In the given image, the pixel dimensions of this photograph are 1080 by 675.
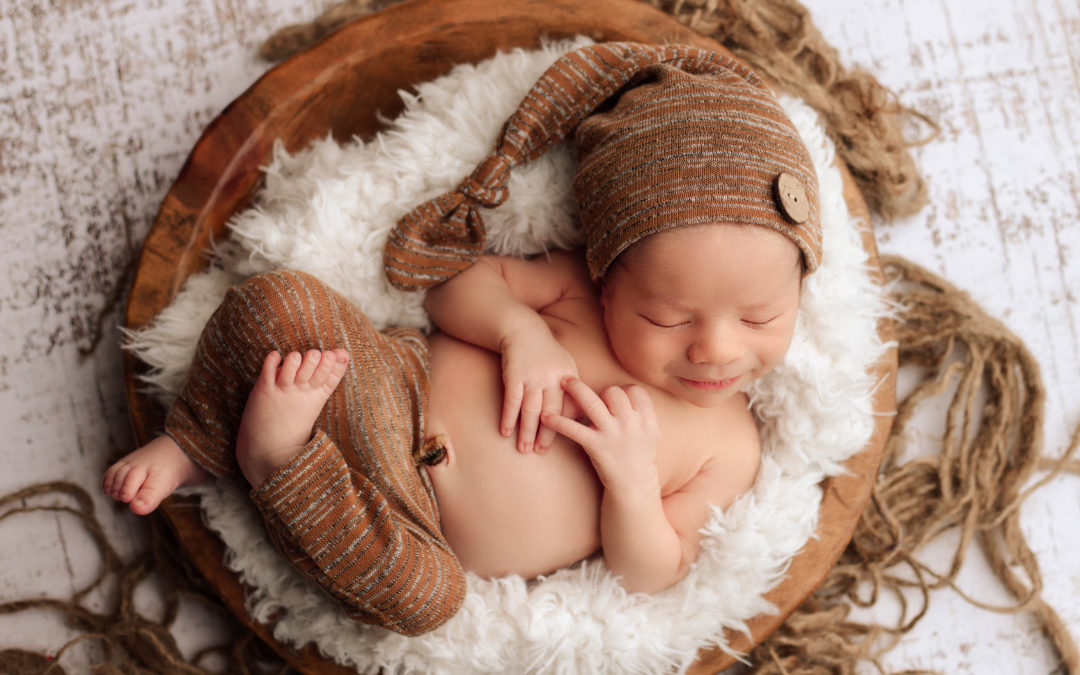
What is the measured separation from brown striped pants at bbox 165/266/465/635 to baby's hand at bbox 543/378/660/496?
0.67 feet

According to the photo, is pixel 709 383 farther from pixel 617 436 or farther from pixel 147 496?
pixel 147 496

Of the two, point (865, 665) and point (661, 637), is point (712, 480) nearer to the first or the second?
point (661, 637)

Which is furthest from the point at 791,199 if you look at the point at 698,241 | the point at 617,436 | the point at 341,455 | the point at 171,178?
the point at 171,178

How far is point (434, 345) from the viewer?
1.20m

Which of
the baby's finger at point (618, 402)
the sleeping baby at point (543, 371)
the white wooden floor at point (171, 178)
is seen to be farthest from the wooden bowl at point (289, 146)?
the baby's finger at point (618, 402)

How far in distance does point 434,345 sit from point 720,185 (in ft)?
1.56

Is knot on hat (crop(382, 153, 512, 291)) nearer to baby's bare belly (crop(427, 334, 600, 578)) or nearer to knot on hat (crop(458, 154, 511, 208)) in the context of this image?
knot on hat (crop(458, 154, 511, 208))

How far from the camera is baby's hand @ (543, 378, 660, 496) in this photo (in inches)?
41.0

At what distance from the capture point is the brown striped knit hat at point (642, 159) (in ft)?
3.11

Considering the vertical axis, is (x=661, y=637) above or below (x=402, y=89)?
below

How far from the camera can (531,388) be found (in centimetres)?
106

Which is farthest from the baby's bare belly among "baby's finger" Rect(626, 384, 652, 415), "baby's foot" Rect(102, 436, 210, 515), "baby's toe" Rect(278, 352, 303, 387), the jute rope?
the jute rope

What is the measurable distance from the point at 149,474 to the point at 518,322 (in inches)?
19.5

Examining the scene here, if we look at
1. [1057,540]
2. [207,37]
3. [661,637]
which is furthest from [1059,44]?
[207,37]
